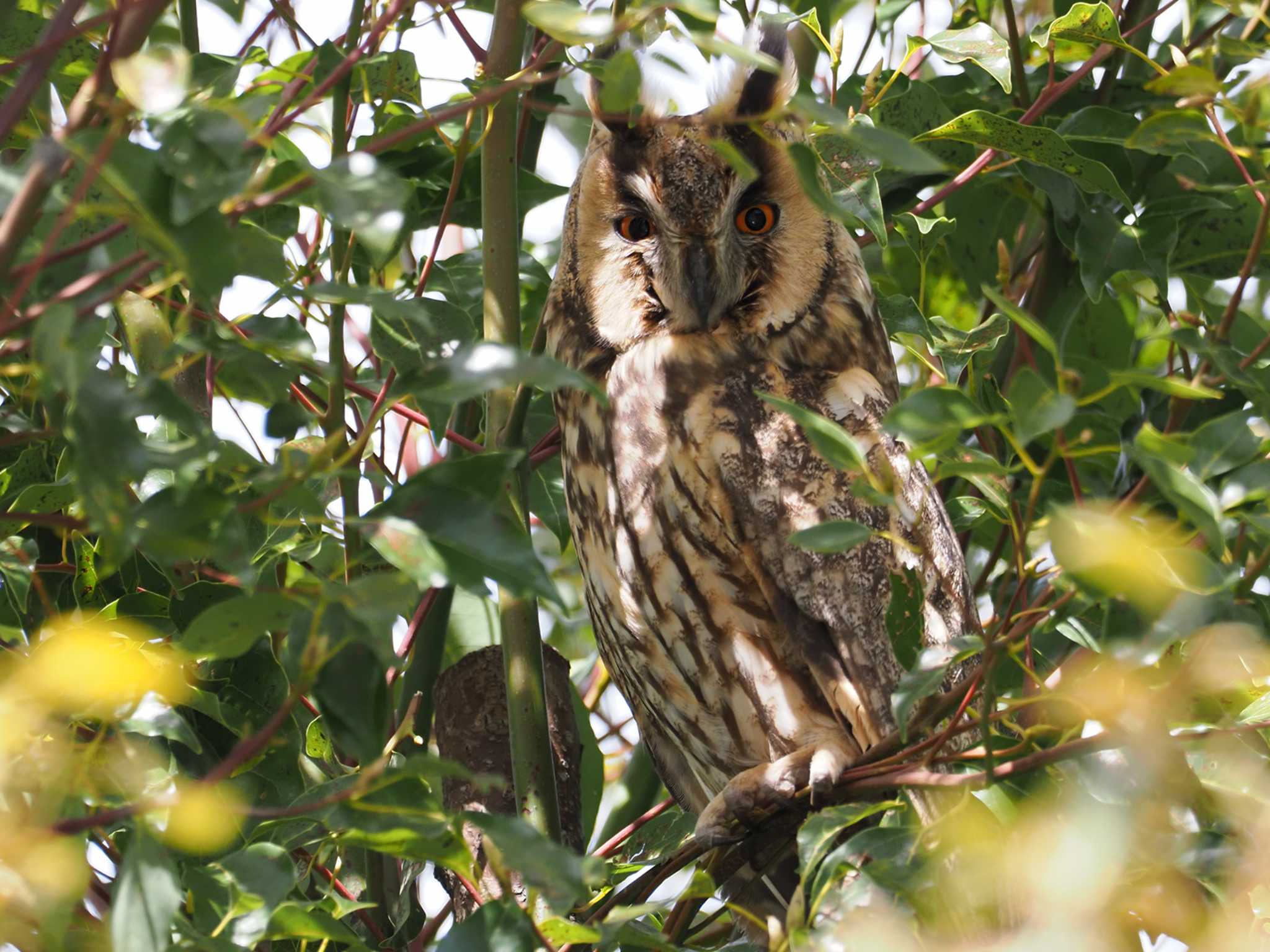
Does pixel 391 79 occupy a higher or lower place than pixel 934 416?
higher

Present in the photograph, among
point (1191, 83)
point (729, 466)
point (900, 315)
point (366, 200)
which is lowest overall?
point (729, 466)

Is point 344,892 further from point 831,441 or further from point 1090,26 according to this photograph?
point 1090,26

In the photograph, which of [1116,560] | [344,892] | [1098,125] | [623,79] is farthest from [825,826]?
[1098,125]

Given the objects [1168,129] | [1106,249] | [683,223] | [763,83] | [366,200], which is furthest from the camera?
[763,83]

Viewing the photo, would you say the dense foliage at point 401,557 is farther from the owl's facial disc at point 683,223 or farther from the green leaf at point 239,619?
the owl's facial disc at point 683,223

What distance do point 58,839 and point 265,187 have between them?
457 millimetres

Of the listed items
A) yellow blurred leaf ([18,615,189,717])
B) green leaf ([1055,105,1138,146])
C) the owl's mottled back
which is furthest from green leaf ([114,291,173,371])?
green leaf ([1055,105,1138,146])

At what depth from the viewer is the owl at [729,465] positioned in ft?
6.04

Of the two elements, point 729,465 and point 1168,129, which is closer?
point 1168,129

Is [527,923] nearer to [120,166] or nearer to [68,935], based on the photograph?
[68,935]

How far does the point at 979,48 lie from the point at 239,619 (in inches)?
46.9

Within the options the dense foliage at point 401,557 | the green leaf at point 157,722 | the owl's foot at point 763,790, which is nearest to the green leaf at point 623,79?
the dense foliage at point 401,557

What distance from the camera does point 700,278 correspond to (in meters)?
2.00

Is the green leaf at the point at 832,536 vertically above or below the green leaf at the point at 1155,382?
below
